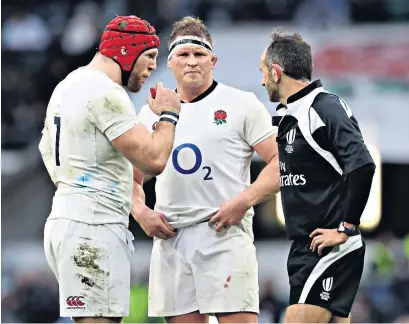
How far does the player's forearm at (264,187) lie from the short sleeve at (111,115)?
3.86 ft

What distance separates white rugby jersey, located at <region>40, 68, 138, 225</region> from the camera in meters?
6.21

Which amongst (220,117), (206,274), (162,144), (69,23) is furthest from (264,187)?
(69,23)

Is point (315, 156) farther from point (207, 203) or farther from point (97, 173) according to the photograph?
point (97, 173)

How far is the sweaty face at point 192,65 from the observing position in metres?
7.30

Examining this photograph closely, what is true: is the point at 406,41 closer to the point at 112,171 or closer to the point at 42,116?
the point at 42,116

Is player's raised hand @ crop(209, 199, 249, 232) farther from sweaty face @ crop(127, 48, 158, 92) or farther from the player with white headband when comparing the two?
sweaty face @ crop(127, 48, 158, 92)

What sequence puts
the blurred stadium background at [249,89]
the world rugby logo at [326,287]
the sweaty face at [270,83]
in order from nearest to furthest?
1. the world rugby logo at [326,287]
2. the sweaty face at [270,83]
3. the blurred stadium background at [249,89]

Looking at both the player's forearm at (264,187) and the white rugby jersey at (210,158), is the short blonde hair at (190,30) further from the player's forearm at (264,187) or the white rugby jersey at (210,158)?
the player's forearm at (264,187)

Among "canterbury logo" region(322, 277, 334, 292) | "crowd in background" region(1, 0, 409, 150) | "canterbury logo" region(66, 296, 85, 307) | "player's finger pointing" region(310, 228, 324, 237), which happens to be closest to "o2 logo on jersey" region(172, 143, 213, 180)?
"player's finger pointing" region(310, 228, 324, 237)

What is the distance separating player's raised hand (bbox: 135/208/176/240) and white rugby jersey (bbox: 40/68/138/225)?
0.84 meters

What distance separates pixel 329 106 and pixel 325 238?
73cm

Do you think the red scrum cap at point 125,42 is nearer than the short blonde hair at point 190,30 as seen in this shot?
Yes

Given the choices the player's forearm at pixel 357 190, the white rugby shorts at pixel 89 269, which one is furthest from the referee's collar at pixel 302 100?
→ the white rugby shorts at pixel 89 269

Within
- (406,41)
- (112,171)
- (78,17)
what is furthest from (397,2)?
(112,171)
